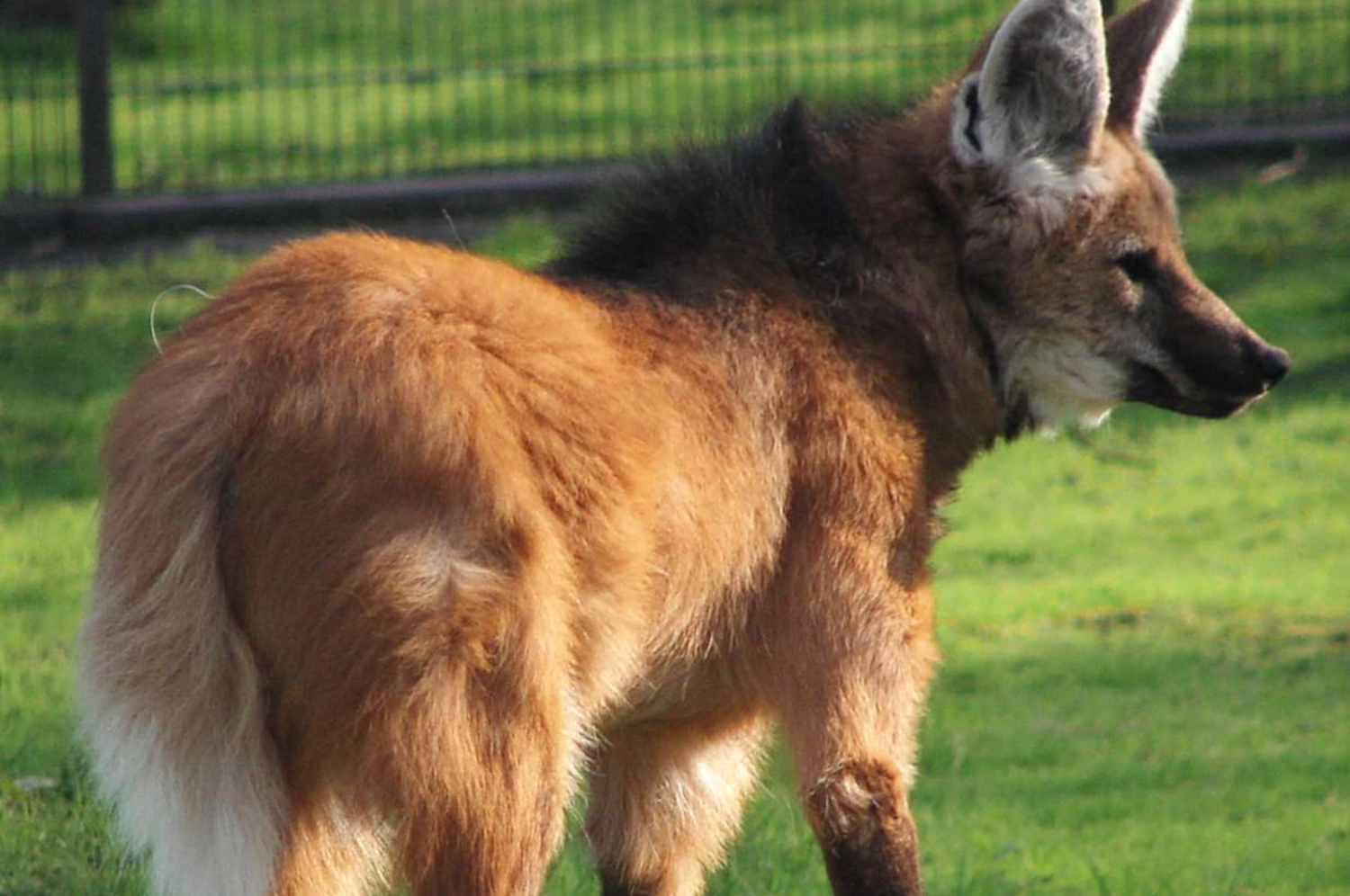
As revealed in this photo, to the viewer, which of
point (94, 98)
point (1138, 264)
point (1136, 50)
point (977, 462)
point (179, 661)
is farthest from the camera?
point (94, 98)

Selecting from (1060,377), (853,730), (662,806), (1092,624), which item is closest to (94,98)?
(1092,624)

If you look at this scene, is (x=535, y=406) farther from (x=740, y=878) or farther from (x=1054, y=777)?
(x=1054, y=777)

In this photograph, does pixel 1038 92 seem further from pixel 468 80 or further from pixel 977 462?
pixel 468 80

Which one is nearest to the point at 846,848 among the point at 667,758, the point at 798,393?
the point at 667,758

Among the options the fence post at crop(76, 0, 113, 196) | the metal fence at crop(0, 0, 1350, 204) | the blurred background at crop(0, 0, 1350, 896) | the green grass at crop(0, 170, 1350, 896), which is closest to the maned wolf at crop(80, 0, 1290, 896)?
the blurred background at crop(0, 0, 1350, 896)

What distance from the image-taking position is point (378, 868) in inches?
124

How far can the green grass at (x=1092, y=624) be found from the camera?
4656mm

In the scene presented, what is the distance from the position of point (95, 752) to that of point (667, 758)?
1.25m

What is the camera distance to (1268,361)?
12.6ft

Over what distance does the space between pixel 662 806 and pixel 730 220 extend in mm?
1148

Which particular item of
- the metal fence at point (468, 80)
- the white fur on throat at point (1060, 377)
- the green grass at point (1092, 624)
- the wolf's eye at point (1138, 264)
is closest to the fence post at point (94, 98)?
the metal fence at point (468, 80)

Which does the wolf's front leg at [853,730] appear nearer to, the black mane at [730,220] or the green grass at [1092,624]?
the black mane at [730,220]

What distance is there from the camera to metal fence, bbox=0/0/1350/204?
10555mm

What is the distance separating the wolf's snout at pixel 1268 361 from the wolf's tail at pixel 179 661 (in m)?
2.02
